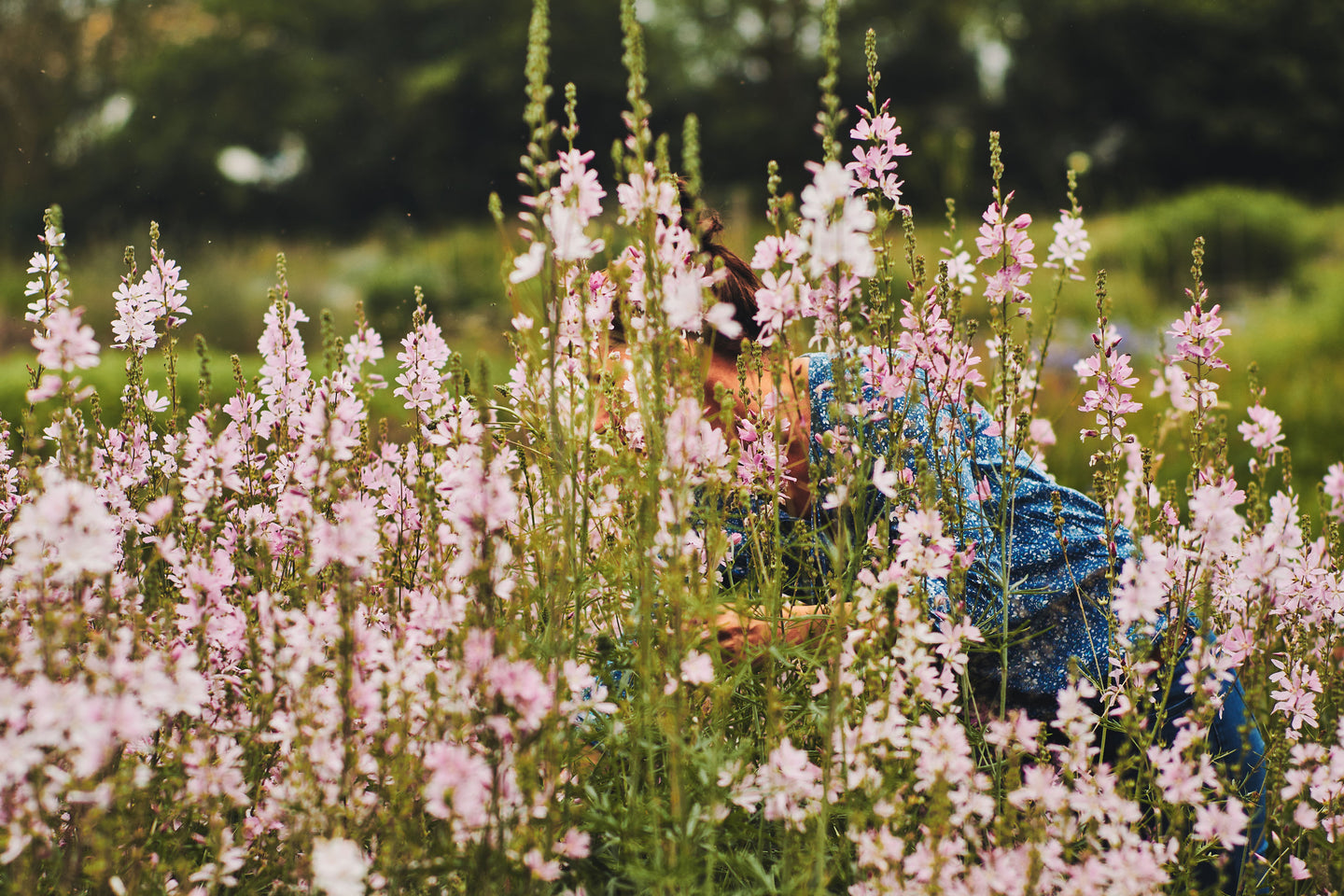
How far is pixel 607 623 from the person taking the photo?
204 cm

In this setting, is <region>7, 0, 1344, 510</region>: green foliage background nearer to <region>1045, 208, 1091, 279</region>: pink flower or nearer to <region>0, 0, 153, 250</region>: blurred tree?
<region>0, 0, 153, 250</region>: blurred tree

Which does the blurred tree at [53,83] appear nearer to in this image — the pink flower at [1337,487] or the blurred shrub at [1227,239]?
the blurred shrub at [1227,239]

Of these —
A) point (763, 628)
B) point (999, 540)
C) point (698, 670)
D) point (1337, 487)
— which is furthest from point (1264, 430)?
point (698, 670)

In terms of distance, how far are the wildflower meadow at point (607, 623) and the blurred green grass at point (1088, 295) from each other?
3.74 metres

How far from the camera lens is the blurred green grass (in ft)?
23.0

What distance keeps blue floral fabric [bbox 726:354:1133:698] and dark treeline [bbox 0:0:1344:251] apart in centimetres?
1931

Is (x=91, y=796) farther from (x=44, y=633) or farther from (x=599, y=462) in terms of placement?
(x=599, y=462)

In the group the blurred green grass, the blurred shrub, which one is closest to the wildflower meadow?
the blurred green grass

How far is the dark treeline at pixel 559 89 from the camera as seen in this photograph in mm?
21781

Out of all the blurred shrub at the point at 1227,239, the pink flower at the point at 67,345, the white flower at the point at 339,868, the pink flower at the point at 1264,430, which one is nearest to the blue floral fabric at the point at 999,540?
the pink flower at the point at 1264,430

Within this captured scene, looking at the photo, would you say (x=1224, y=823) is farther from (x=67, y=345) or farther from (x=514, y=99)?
(x=514, y=99)

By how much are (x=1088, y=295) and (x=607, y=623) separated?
1119cm

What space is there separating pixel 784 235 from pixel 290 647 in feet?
3.22

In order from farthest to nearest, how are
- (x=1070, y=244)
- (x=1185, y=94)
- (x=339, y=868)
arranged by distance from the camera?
(x=1185, y=94) < (x=1070, y=244) < (x=339, y=868)
